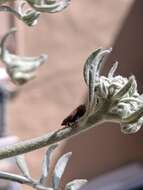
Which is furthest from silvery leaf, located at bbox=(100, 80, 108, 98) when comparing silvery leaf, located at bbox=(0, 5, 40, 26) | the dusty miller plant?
silvery leaf, located at bbox=(0, 5, 40, 26)

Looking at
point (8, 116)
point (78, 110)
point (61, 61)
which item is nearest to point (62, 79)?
point (61, 61)

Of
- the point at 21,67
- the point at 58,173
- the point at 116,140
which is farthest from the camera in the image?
the point at 116,140

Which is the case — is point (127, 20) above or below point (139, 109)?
below

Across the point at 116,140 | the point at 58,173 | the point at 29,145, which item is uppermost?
the point at 29,145

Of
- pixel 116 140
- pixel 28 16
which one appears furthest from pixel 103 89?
pixel 116 140

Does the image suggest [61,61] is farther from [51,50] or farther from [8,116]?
[8,116]

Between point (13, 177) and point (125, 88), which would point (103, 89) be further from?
point (13, 177)

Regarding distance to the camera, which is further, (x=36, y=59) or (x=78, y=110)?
(x=78, y=110)

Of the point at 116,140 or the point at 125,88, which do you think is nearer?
the point at 125,88
